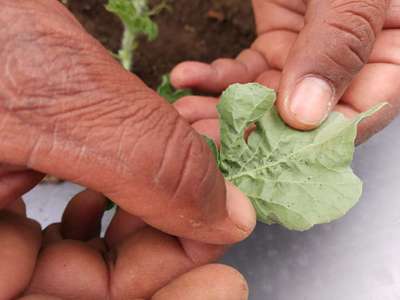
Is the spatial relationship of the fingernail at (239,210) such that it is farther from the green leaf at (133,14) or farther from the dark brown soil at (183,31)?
the dark brown soil at (183,31)

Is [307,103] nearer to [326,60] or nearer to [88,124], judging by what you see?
[326,60]

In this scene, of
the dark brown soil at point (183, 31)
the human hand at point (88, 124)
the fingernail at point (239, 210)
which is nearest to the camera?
the human hand at point (88, 124)

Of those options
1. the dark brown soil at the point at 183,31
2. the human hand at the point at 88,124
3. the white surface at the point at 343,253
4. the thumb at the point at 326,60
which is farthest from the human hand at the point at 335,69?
the dark brown soil at the point at 183,31

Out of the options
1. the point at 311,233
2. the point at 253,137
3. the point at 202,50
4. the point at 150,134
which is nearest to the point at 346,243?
the point at 311,233

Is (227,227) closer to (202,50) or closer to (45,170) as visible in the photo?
(45,170)

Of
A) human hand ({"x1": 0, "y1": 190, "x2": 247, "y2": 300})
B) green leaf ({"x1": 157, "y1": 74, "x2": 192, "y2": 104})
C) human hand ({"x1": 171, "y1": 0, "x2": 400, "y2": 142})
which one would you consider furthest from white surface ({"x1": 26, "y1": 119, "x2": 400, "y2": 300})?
green leaf ({"x1": 157, "y1": 74, "x2": 192, "y2": 104})

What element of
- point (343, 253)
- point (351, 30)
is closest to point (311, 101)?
point (351, 30)

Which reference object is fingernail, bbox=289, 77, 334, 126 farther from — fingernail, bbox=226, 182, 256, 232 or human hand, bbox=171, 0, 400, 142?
fingernail, bbox=226, 182, 256, 232
